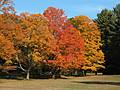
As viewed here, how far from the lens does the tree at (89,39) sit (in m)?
91.9

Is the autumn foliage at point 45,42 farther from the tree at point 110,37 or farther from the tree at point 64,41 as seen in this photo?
the tree at point 110,37

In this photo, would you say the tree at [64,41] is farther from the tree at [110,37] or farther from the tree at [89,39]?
the tree at [110,37]

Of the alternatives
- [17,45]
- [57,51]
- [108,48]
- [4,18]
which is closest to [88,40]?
[108,48]

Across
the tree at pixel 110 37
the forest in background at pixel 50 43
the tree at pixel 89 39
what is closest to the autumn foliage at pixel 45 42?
the forest in background at pixel 50 43

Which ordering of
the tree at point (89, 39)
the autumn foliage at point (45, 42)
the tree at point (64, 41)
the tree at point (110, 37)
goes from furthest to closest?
1. the tree at point (110, 37)
2. the tree at point (89, 39)
3. the tree at point (64, 41)
4. the autumn foliage at point (45, 42)

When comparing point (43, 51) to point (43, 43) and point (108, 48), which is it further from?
point (108, 48)

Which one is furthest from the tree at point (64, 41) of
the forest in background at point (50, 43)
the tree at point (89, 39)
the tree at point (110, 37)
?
Answer: the tree at point (110, 37)

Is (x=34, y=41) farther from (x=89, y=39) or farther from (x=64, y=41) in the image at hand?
(x=89, y=39)

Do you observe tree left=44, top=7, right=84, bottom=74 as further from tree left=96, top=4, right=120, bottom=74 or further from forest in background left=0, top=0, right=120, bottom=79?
tree left=96, top=4, right=120, bottom=74

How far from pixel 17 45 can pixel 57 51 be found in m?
8.35

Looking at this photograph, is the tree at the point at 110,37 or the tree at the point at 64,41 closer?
the tree at the point at 64,41

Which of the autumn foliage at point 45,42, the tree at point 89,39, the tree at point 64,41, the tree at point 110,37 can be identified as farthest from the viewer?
the tree at point 110,37

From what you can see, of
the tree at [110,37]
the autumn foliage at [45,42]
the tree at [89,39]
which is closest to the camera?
the autumn foliage at [45,42]

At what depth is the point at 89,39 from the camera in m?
92.9
